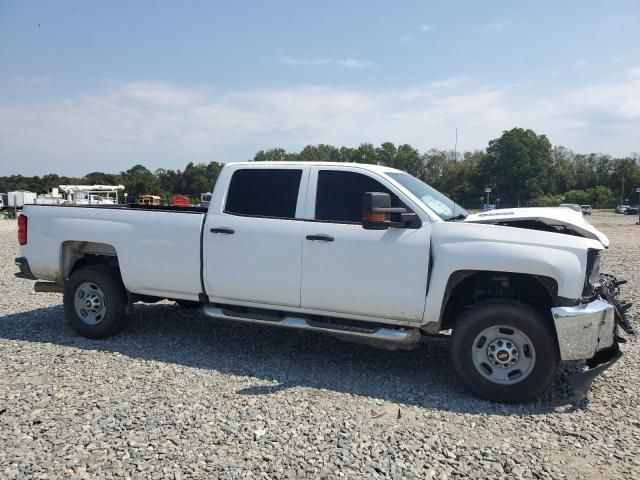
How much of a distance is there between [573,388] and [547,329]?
0.58 metres

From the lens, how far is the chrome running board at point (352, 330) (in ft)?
15.3

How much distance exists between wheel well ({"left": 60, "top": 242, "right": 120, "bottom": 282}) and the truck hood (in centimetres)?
412

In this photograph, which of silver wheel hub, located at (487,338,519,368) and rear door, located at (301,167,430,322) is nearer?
silver wheel hub, located at (487,338,519,368)

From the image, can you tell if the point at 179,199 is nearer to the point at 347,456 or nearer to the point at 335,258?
the point at 335,258

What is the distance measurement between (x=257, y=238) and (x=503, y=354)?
250 cm

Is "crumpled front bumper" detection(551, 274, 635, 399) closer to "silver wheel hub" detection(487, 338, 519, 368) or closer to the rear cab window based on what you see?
"silver wheel hub" detection(487, 338, 519, 368)

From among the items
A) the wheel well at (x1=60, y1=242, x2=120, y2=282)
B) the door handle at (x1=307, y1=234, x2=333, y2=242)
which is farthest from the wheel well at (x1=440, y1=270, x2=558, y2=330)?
the wheel well at (x1=60, y1=242, x2=120, y2=282)

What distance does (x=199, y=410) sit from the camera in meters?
4.09

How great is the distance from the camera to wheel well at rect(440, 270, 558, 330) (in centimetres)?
451

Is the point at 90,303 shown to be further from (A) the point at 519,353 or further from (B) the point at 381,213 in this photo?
(A) the point at 519,353

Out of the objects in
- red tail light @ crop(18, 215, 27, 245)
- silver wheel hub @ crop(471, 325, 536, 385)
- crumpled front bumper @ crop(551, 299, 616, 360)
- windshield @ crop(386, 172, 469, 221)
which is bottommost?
silver wheel hub @ crop(471, 325, 536, 385)

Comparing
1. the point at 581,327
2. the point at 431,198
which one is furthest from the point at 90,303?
the point at 581,327

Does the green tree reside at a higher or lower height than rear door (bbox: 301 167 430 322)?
higher

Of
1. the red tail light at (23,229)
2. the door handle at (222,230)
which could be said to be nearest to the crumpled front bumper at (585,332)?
the door handle at (222,230)
